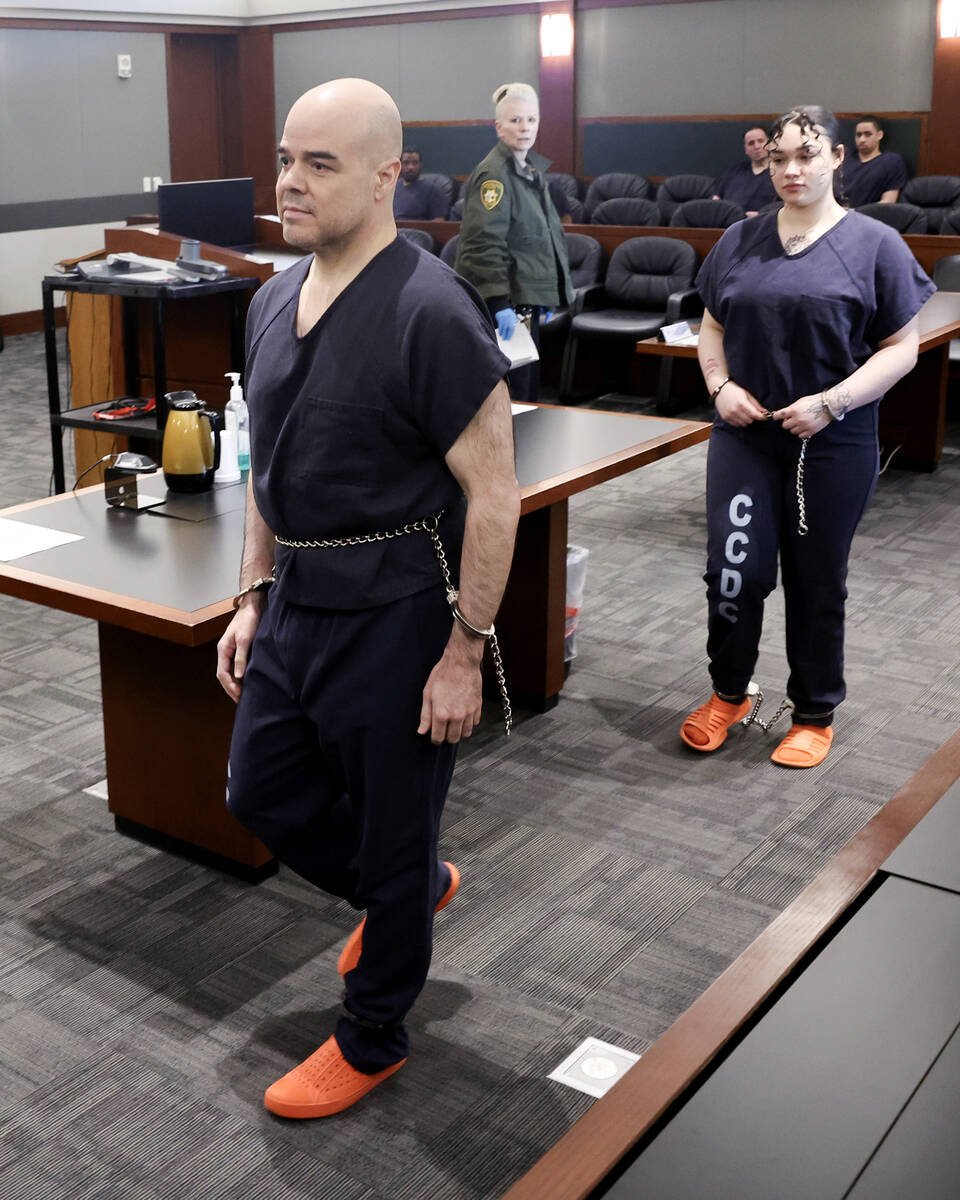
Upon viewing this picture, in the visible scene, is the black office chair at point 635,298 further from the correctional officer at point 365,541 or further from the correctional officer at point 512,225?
the correctional officer at point 365,541

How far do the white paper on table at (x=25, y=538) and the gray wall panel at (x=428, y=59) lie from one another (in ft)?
30.3

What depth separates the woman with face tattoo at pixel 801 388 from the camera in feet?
9.15

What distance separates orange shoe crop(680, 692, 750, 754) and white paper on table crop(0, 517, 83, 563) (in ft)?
4.79

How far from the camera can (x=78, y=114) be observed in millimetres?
10766

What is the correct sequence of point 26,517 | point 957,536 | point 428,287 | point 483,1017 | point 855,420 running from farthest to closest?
1. point 957,536
2. point 855,420
3. point 26,517
4. point 483,1017
5. point 428,287

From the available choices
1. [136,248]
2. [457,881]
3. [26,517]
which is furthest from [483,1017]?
[136,248]

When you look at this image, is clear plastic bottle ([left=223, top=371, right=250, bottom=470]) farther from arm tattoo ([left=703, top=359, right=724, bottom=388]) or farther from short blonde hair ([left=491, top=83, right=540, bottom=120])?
short blonde hair ([left=491, top=83, right=540, bottom=120])

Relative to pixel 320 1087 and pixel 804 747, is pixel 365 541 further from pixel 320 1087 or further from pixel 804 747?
pixel 804 747

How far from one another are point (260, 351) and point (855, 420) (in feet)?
4.97

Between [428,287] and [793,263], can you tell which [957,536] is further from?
[428,287]

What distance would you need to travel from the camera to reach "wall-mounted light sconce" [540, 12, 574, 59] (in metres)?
10.5

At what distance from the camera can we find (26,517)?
Result: 8.89ft

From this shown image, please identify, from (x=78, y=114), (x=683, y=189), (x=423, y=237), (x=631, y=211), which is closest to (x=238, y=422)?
(x=423, y=237)

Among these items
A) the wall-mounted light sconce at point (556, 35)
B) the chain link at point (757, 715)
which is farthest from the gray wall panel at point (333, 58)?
the chain link at point (757, 715)
